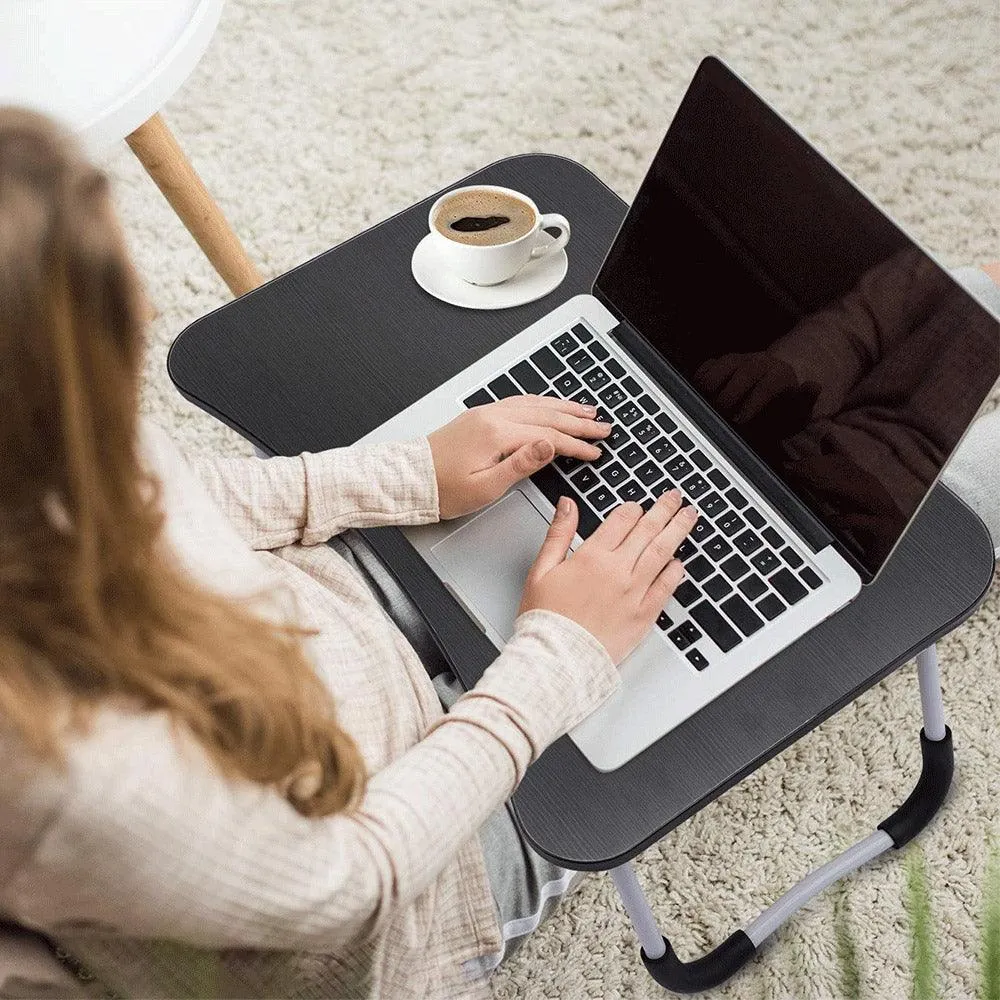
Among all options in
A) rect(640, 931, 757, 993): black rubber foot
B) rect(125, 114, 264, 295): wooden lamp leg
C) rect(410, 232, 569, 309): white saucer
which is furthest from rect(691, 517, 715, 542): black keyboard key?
rect(125, 114, 264, 295): wooden lamp leg

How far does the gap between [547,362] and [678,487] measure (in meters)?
0.15

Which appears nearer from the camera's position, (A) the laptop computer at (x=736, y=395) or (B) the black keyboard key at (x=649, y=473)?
(A) the laptop computer at (x=736, y=395)

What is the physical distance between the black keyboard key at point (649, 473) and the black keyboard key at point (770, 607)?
4.8 inches

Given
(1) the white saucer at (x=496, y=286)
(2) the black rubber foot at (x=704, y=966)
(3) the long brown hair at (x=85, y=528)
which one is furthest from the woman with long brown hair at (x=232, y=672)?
(2) the black rubber foot at (x=704, y=966)

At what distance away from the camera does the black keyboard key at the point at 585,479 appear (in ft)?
2.69

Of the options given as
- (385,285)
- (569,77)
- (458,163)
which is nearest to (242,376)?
(385,285)

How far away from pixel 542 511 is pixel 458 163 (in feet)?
3.57

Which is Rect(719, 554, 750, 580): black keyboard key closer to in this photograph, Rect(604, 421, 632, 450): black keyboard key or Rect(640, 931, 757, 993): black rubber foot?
Rect(604, 421, 632, 450): black keyboard key

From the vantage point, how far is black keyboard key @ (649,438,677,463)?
820 millimetres

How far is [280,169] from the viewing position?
1771mm

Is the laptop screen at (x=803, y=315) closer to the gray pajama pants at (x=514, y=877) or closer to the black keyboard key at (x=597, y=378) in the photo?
the black keyboard key at (x=597, y=378)

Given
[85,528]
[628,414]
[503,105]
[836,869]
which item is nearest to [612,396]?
Result: [628,414]

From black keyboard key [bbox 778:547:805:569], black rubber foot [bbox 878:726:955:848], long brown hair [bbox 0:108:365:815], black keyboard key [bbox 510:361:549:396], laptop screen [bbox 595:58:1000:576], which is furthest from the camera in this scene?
black rubber foot [bbox 878:726:955:848]

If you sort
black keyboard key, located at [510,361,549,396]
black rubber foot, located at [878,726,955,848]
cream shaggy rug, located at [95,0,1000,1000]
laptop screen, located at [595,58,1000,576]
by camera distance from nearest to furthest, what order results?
laptop screen, located at [595,58,1000,576], black keyboard key, located at [510,361,549,396], black rubber foot, located at [878,726,955,848], cream shaggy rug, located at [95,0,1000,1000]
